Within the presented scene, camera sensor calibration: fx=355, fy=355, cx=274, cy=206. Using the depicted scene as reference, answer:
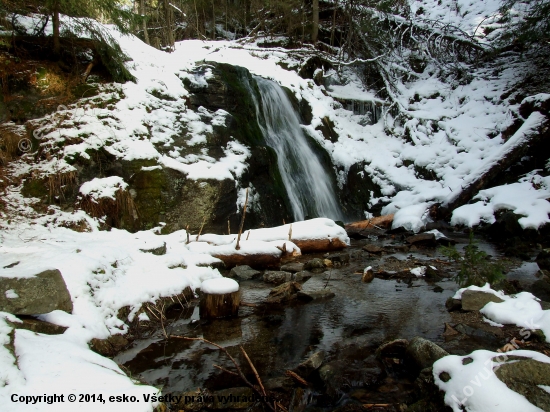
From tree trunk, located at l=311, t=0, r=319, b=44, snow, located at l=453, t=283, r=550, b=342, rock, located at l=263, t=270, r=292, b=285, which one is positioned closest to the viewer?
snow, located at l=453, t=283, r=550, b=342

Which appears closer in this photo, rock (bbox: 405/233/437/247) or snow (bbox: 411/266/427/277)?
snow (bbox: 411/266/427/277)

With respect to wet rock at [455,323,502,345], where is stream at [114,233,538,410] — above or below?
below

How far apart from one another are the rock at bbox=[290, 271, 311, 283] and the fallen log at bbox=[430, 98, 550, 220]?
670 centimetres

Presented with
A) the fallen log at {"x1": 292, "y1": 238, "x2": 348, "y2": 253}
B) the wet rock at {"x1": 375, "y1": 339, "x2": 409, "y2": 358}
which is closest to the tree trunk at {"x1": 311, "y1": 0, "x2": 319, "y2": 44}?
the fallen log at {"x1": 292, "y1": 238, "x2": 348, "y2": 253}

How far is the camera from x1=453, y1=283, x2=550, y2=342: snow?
11.9 ft

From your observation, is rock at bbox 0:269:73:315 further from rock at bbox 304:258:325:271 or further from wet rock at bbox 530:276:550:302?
wet rock at bbox 530:276:550:302

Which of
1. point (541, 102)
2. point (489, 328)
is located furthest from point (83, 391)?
point (541, 102)

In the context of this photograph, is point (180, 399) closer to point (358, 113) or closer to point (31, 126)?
point (31, 126)

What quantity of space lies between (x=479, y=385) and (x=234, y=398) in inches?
71.4

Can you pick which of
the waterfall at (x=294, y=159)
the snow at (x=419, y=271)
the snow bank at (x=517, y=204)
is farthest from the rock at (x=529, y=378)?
the waterfall at (x=294, y=159)

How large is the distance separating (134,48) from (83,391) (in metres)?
10.7

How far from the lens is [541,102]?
1063 cm

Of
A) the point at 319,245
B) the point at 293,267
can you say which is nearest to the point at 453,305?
the point at 293,267

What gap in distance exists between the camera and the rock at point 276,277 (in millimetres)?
6211
